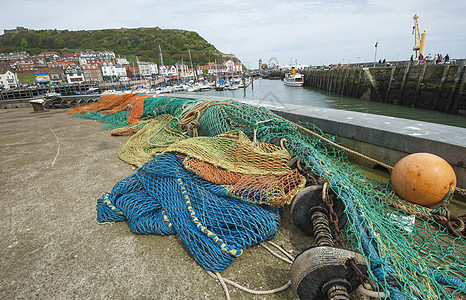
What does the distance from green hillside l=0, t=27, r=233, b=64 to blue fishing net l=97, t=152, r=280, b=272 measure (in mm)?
133992

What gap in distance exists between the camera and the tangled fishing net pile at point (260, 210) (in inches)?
59.5

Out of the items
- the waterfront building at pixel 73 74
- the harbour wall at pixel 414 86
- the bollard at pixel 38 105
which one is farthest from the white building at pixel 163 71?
the bollard at pixel 38 105

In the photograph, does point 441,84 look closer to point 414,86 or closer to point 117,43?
point 414,86

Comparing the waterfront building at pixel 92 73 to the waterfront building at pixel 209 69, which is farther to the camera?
the waterfront building at pixel 209 69

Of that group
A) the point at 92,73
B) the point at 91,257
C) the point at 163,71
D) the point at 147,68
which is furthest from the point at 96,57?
the point at 91,257

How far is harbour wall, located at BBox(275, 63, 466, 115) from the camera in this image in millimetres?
16250

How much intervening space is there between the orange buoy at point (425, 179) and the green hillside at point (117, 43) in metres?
135

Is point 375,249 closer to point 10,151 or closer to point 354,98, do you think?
point 10,151

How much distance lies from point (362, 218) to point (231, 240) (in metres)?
1.03

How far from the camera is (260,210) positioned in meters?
2.05

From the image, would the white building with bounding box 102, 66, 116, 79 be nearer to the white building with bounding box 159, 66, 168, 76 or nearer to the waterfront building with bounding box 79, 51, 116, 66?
the waterfront building with bounding box 79, 51, 116, 66

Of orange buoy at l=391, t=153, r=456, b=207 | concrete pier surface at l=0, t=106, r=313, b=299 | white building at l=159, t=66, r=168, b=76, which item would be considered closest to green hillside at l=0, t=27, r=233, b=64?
white building at l=159, t=66, r=168, b=76

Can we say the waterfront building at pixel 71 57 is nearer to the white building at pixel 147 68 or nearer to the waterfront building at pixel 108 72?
the waterfront building at pixel 108 72

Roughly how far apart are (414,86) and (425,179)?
23337mm
